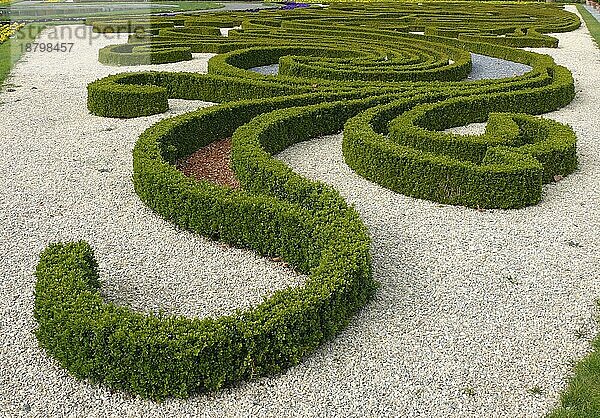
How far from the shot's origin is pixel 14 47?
26.6 metres

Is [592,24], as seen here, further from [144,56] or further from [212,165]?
[212,165]

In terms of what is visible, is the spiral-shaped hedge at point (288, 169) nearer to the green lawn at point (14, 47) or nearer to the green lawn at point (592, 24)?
the green lawn at point (14, 47)

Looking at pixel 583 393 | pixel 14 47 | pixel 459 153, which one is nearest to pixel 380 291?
pixel 583 393

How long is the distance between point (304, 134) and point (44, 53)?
16375mm

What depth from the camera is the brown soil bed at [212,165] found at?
438 inches

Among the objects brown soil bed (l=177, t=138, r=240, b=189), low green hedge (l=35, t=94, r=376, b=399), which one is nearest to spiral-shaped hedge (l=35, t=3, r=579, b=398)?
low green hedge (l=35, t=94, r=376, b=399)

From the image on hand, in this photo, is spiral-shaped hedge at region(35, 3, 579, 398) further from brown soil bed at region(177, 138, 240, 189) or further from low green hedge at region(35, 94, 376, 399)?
brown soil bed at region(177, 138, 240, 189)

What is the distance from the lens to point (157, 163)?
393 inches

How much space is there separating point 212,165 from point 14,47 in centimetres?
1897

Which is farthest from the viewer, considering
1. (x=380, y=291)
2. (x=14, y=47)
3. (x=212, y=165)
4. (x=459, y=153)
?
(x=14, y=47)

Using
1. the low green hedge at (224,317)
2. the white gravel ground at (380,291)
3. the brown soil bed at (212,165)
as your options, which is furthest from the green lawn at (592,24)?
the low green hedge at (224,317)

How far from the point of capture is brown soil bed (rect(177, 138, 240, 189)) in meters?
11.1

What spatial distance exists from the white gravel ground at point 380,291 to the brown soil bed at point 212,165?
1147 mm

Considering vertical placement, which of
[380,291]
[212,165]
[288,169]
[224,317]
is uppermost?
[288,169]
